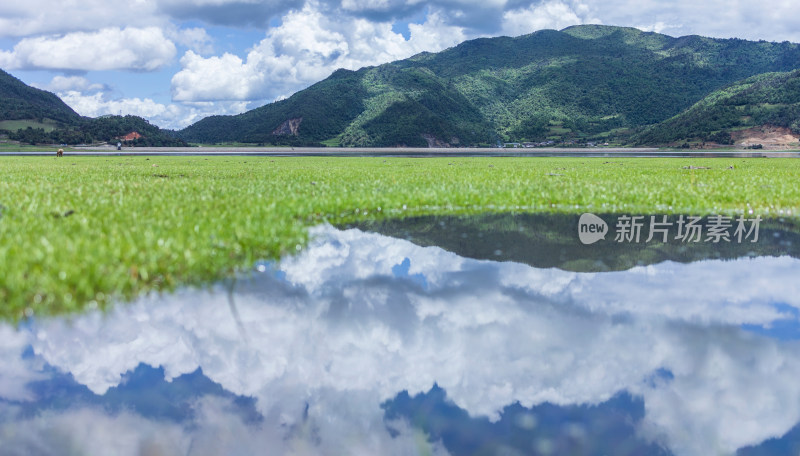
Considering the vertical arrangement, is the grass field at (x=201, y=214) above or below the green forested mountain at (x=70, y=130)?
below

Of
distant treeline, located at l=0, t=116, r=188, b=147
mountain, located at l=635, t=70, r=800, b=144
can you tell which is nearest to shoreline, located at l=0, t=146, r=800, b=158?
mountain, located at l=635, t=70, r=800, b=144

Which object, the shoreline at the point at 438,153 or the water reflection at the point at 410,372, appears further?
the shoreline at the point at 438,153

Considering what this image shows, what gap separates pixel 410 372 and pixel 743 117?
192 meters

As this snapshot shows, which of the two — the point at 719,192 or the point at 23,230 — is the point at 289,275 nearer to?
the point at 23,230

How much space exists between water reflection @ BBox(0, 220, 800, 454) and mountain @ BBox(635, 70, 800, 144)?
170 metres

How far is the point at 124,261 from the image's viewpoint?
785 cm

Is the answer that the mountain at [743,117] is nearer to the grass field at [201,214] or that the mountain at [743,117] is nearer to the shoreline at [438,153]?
the shoreline at [438,153]

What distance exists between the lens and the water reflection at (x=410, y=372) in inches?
161

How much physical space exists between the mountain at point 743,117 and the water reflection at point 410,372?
557ft

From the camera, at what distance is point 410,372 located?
16.9ft

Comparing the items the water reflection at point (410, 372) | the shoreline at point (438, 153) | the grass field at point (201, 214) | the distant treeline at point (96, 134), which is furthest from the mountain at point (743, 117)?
the distant treeline at point (96, 134)

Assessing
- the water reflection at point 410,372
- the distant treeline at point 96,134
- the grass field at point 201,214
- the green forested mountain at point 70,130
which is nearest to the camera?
the water reflection at point 410,372

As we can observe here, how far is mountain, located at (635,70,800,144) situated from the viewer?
14812 centimetres

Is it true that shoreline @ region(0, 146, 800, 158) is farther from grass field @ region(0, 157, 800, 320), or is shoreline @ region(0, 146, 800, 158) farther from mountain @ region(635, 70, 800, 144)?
grass field @ region(0, 157, 800, 320)
